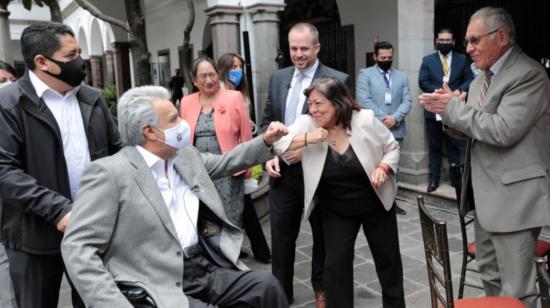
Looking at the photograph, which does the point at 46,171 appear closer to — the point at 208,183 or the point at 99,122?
the point at 99,122

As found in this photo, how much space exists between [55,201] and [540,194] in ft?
8.37

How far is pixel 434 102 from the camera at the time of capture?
292cm

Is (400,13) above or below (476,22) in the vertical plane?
above

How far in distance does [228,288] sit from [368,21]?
856 centimetres

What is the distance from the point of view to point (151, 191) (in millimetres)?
2311

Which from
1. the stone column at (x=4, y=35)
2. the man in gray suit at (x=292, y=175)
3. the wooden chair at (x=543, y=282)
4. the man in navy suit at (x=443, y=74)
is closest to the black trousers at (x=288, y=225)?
the man in gray suit at (x=292, y=175)

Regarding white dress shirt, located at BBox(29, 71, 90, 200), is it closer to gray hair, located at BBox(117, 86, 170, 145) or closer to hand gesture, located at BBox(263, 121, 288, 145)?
gray hair, located at BBox(117, 86, 170, 145)

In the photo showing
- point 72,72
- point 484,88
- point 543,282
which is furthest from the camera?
point 484,88

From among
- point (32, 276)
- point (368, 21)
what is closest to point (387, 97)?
point (32, 276)

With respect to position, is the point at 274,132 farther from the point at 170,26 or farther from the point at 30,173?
the point at 170,26

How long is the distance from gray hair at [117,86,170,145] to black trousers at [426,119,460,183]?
4.70 meters

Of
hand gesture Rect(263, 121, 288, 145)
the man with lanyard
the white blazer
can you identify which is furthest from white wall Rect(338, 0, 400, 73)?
hand gesture Rect(263, 121, 288, 145)

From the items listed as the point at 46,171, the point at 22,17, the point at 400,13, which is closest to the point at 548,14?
the point at 400,13

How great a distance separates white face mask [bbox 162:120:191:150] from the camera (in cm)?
238
